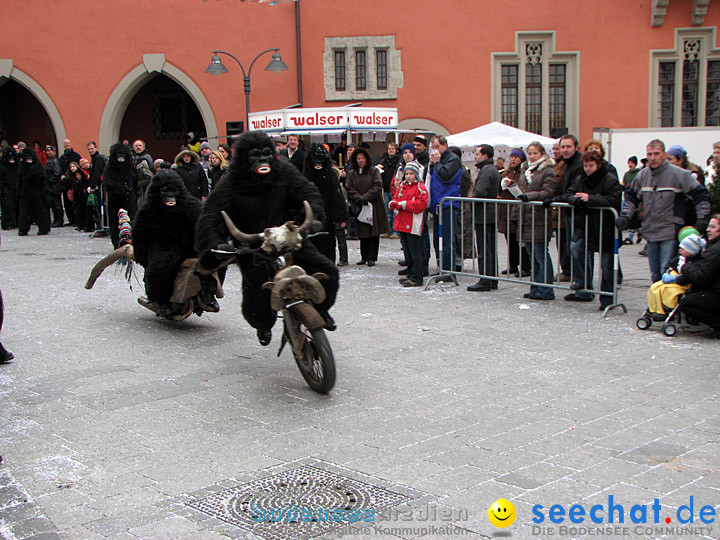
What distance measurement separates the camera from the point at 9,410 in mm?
5906

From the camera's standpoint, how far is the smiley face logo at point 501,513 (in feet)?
12.8

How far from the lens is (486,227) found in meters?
10.3

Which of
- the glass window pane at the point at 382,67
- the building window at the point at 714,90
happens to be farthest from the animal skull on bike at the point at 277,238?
the building window at the point at 714,90

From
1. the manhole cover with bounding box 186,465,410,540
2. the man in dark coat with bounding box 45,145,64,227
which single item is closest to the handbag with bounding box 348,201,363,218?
the manhole cover with bounding box 186,465,410,540

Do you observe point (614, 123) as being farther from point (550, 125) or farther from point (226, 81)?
point (226, 81)

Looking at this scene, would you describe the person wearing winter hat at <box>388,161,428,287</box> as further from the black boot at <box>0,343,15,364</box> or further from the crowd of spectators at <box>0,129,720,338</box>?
the black boot at <box>0,343,15,364</box>

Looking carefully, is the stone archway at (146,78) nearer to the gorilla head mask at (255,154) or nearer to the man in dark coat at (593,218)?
the man in dark coat at (593,218)

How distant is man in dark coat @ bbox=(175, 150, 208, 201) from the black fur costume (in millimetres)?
4753

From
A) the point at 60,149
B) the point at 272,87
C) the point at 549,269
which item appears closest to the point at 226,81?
the point at 272,87

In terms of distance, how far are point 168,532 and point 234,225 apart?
10.4 ft

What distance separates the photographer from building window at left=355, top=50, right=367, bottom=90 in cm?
2405

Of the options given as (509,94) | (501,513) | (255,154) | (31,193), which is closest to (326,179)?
(255,154)

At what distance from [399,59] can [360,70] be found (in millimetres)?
1207

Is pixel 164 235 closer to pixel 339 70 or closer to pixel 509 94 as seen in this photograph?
pixel 339 70
